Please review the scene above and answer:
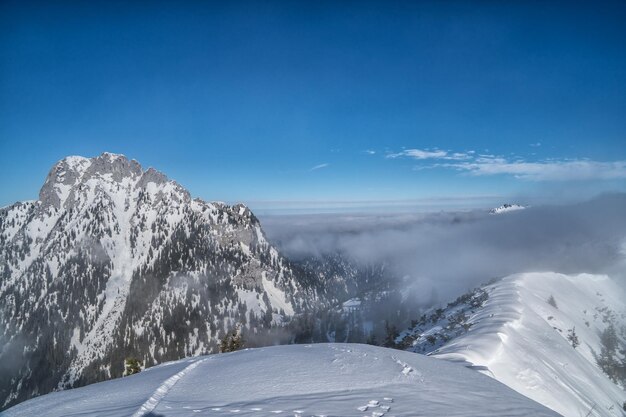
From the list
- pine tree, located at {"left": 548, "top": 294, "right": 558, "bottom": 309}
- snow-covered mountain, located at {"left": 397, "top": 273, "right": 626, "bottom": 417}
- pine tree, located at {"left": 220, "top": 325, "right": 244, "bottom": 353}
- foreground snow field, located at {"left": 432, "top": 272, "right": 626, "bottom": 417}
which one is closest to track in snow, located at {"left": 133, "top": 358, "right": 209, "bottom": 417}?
snow-covered mountain, located at {"left": 397, "top": 273, "right": 626, "bottom": 417}

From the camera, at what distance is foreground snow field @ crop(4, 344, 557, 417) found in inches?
347

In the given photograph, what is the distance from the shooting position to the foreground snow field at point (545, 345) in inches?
866

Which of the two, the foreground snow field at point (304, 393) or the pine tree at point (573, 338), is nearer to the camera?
the foreground snow field at point (304, 393)

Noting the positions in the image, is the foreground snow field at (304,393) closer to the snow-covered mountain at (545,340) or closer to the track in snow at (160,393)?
the track in snow at (160,393)

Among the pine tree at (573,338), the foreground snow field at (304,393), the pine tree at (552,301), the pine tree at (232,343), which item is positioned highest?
the foreground snow field at (304,393)

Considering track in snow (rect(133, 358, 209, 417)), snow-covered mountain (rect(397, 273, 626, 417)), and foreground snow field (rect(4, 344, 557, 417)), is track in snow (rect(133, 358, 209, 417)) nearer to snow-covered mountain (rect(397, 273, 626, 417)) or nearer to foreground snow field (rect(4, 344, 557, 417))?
foreground snow field (rect(4, 344, 557, 417))

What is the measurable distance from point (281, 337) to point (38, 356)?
136 m

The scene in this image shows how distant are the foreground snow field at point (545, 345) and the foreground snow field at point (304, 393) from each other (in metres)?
11.3

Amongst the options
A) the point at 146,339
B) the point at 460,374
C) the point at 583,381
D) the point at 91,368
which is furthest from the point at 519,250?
the point at 91,368

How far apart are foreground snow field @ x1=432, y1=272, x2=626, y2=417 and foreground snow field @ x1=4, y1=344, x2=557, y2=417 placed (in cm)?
1127

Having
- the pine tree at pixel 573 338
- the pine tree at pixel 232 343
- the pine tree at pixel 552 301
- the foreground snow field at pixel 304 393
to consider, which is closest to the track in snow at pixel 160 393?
the foreground snow field at pixel 304 393

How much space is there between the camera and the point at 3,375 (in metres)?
171

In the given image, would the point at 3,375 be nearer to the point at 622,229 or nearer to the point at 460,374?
the point at 460,374

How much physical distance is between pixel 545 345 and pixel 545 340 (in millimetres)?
1694
